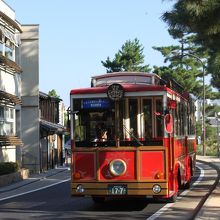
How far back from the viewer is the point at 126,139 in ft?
45.6

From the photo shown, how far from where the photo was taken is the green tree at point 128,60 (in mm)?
71188

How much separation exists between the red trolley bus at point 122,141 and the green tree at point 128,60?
187ft

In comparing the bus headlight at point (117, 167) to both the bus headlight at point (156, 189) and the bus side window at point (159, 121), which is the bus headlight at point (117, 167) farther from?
the bus side window at point (159, 121)

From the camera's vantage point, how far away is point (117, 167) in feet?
45.1

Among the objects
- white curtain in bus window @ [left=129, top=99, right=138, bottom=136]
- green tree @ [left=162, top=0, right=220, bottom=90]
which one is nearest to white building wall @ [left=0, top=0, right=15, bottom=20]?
green tree @ [left=162, top=0, right=220, bottom=90]

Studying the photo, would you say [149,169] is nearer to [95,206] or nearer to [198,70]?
[95,206]

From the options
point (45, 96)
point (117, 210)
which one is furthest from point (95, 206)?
point (45, 96)

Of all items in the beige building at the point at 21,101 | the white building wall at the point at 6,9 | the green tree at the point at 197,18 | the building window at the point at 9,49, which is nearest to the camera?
the green tree at the point at 197,18

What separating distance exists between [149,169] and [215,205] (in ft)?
5.99

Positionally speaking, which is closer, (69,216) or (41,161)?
(69,216)

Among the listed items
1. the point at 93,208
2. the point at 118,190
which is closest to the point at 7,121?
the point at 93,208

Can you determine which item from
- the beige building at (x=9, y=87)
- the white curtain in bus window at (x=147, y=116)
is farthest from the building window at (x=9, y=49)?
the white curtain in bus window at (x=147, y=116)

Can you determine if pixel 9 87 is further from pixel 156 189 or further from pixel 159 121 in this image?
pixel 156 189

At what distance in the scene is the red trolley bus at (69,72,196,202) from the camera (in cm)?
1366
